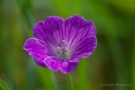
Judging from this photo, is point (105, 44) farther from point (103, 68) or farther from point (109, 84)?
point (109, 84)

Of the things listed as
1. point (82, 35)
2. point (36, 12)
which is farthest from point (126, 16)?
point (82, 35)

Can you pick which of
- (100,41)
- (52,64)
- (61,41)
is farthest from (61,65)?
(100,41)

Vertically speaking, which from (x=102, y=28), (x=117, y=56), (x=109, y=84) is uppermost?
(x=102, y=28)

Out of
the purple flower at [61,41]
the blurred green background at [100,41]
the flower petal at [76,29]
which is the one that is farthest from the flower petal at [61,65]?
the blurred green background at [100,41]

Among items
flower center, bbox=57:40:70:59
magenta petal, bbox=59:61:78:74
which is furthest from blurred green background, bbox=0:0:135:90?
magenta petal, bbox=59:61:78:74

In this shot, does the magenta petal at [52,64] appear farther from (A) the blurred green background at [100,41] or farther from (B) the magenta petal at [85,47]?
(A) the blurred green background at [100,41]

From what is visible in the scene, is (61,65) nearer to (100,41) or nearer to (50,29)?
(50,29)

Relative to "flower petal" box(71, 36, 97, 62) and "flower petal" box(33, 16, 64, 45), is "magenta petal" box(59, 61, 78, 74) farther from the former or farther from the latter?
"flower petal" box(33, 16, 64, 45)
